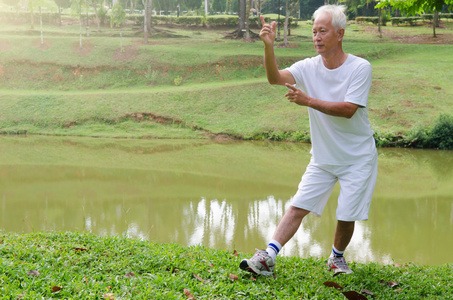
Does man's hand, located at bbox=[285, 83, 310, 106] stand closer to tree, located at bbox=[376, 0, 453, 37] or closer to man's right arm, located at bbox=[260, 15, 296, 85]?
man's right arm, located at bbox=[260, 15, 296, 85]

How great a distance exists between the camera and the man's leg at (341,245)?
4180 millimetres

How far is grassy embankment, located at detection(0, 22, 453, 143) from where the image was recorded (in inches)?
791

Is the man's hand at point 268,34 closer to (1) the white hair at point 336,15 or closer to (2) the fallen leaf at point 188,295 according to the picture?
(1) the white hair at point 336,15

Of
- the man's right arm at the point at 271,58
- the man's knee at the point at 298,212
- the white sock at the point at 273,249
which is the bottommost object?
the white sock at the point at 273,249

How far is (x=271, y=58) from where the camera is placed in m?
3.95

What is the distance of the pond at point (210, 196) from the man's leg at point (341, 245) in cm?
214

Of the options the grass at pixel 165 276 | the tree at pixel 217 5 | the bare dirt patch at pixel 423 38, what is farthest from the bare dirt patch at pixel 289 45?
the grass at pixel 165 276

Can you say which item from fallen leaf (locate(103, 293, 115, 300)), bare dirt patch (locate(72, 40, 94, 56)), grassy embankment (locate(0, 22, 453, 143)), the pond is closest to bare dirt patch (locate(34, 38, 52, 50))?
grassy embankment (locate(0, 22, 453, 143))

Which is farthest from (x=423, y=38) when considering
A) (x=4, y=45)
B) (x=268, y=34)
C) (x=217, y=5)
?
(x=268, y=34)

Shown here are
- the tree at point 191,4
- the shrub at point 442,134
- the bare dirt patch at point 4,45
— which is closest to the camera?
the shrub at point 442,134

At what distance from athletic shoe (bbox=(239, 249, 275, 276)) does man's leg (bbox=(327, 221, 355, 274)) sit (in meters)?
0.72

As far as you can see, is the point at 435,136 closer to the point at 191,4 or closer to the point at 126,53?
the point at 126,53

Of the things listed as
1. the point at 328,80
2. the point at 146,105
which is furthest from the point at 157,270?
the point at 146,105

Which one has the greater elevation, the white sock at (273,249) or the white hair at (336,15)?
the white hair at (336,15)
